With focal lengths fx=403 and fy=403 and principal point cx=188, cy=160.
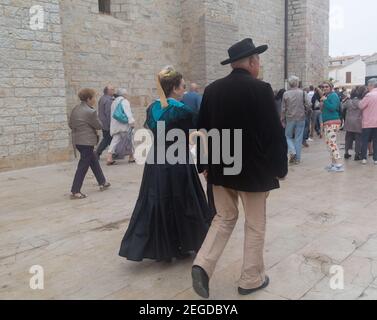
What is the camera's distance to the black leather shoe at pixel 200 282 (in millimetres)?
2670

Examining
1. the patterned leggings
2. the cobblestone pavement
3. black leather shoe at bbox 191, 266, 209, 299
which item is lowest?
the cobblestone pavement

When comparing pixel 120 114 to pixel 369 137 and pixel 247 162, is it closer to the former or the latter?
pixel 369 137

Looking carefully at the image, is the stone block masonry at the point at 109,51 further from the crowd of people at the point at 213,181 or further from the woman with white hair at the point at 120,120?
the crowd of people at the point at 213,181

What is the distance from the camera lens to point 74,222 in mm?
4559

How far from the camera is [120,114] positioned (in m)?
8.01

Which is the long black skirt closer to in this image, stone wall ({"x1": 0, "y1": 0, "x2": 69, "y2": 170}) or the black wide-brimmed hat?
the black wide-brimmed hat

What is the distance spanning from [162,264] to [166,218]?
422 millimetres

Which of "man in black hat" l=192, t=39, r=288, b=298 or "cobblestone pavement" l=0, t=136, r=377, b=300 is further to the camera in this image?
"cobblestone pavement" l=0, t=136, r=377, b=300

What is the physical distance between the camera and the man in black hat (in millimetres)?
2613

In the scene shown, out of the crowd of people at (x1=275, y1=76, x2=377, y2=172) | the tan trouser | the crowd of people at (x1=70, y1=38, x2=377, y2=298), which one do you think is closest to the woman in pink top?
the crowd of people at (x1=275, y1=76, x2=377, y2=172)

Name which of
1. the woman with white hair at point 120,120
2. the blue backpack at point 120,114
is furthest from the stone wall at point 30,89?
the blue backpack at point 120,114

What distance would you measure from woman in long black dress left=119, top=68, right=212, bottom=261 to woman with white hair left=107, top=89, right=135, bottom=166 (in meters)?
4.83

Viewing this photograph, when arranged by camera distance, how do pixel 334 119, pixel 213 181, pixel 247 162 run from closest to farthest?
1. pixel 247 162
2. pixel 213 181
3. pixel 334 119

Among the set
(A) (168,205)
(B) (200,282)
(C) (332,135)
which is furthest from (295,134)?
(B) (200,282)
